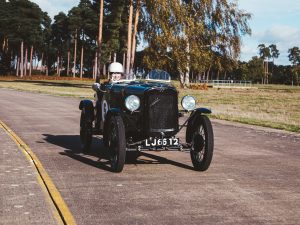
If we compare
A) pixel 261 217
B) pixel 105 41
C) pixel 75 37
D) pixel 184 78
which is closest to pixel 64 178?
pixel 261 217

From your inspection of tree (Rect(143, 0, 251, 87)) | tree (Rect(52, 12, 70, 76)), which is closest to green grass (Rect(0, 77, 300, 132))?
tree (Rect(143, 0, 251, 87))

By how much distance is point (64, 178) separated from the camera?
699cm

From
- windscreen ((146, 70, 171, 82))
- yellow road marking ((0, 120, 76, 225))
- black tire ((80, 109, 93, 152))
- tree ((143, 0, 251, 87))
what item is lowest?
yellow road marking ((0, 120, 76, 225))

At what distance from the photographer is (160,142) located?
765cm

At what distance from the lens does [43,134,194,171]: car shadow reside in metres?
8.45

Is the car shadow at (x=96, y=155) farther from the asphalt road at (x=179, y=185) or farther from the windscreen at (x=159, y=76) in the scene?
the windscreen at (x=159, y=76)

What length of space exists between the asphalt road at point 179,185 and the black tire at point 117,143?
194mm

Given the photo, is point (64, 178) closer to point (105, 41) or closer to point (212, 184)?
point (212, 184)

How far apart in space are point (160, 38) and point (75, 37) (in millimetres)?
70887

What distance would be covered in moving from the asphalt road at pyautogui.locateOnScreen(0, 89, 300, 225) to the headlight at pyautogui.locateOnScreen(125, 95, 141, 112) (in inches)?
42.0

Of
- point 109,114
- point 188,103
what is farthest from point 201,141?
point 109,114

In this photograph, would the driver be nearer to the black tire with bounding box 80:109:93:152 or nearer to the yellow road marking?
the black tire with bounding box 80:109:93:152

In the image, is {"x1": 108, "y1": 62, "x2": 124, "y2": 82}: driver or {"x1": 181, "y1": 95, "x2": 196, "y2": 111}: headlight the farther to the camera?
{"x1": 108, "y1": 62, "x2": 124, "y2": 82}: driver

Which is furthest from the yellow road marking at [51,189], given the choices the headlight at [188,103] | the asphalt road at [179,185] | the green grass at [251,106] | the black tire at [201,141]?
the green grass at [251,106]
